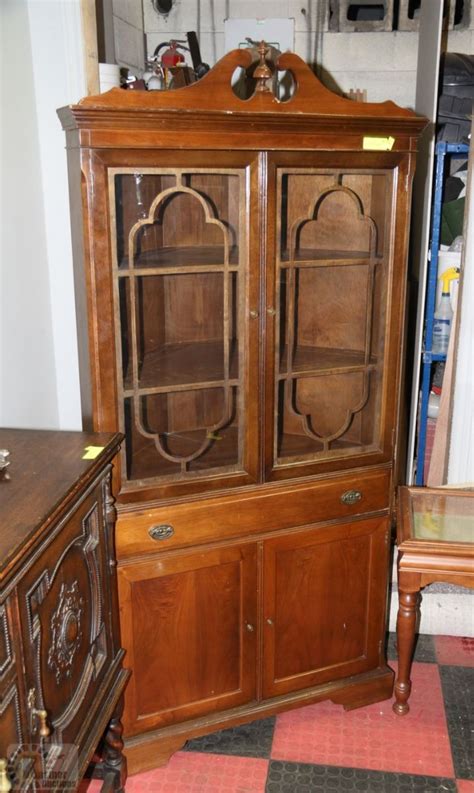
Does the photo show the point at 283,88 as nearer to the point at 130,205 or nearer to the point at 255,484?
the point at 130,205

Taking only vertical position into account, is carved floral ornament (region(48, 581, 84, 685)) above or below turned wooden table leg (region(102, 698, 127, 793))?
above

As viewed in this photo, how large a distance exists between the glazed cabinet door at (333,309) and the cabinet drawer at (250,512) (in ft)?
0.19

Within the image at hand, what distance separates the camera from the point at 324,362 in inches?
77.1

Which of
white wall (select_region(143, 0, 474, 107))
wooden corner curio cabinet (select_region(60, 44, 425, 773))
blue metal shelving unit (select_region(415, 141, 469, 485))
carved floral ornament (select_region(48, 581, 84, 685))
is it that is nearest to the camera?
carved floral ornament (select_region(48, 581, 84, 685))

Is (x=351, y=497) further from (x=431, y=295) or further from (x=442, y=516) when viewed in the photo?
(x=431, y=295)

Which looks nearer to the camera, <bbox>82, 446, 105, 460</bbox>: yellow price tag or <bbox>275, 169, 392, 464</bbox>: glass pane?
<bbox>82, 446, 105, 460</bbox>: yellow price tag

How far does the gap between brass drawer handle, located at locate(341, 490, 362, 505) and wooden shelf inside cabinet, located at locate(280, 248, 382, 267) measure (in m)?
0.62

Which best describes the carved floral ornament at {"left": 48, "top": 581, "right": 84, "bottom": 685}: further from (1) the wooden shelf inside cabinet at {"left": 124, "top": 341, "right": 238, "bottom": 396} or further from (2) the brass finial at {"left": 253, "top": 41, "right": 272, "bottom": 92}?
(2) the brass finial at {"left": 253, "top": 41, "right": 272, "bottom": 92}

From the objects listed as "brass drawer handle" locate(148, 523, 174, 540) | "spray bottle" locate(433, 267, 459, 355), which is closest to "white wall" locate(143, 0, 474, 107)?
"spray bottle" locate(433, 267, 459, 355)

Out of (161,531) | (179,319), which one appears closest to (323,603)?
(161,531)

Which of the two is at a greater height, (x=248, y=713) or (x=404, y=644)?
(x=404, y=644)

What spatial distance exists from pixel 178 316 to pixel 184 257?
0.17 m

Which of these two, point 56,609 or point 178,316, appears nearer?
point 56,609

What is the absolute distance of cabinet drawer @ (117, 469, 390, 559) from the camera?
1787 millimetres
